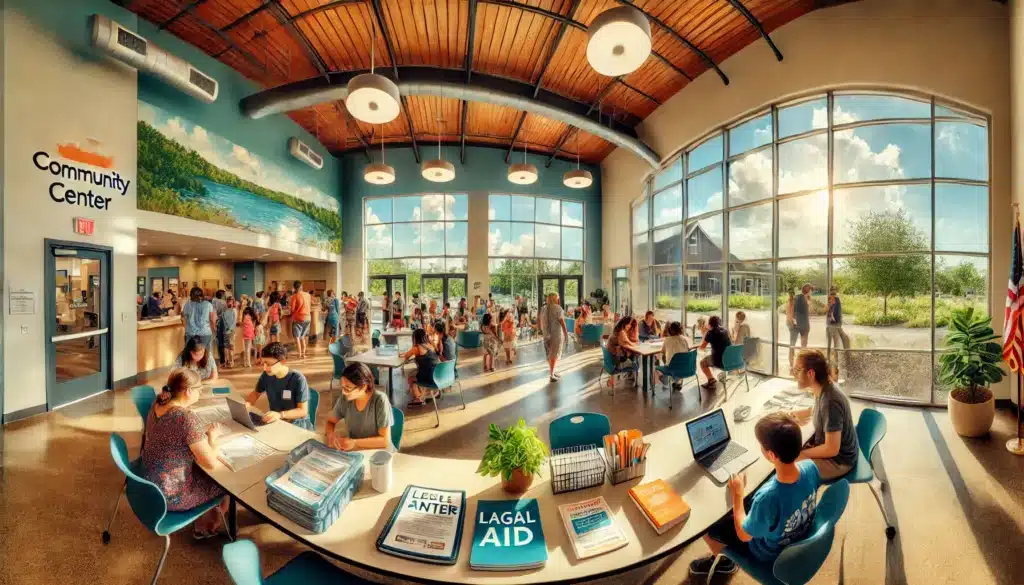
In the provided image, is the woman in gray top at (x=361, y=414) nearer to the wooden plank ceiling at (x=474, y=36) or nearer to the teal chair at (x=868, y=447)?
the teal chair at (x=868, y=447)

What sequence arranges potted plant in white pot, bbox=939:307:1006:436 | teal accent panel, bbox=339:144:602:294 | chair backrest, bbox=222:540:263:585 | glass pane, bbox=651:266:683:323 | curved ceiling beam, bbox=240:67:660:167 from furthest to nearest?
teal accent panel, bbox=339:144:602:294
glass pane, bbox=651:266:683:323
curved ceiling beam, bbox=240:67:660:167
potted plant in white pot, bbox=939:307:1006:436
chair backrest, bbox=222:540:263:585

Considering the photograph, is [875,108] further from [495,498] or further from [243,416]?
[243,416]

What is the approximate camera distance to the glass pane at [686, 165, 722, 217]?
8.50 meters

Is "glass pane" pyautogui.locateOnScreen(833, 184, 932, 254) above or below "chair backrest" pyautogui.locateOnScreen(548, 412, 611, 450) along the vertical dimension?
above

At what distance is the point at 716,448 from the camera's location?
228cm

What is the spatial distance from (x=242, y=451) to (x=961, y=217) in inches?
351

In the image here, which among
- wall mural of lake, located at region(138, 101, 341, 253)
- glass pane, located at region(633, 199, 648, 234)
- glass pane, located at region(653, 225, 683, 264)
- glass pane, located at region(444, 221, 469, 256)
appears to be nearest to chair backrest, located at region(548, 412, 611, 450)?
wall mural of lake, located at region(138, 101, 341, 253)

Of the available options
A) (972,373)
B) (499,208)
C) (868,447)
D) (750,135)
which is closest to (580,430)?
(868,447)

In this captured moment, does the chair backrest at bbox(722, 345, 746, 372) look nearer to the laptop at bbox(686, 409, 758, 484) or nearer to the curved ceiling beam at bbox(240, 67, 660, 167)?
the laptop at bbox(686, 409, 758, 484)

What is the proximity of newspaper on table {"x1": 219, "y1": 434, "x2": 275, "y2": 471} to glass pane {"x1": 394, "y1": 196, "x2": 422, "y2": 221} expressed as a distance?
40.5ft

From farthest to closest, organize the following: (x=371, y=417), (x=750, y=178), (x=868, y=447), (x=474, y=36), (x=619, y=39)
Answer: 1. (x=750, y=178)
2. (x=474, y=36)
3. (x=619, y=39)
4. (x=868, y=447)
5. (x=371, y=417)

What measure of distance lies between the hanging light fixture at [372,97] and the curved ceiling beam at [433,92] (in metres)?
3.03

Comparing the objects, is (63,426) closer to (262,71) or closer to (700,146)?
(262,71)

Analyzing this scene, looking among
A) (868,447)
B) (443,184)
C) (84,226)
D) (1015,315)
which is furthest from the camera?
(443,184)
